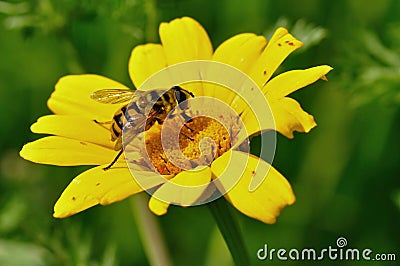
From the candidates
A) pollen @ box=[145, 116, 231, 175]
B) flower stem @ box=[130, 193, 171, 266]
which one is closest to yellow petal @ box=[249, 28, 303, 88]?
pollen @ box=[145, 116, 231, 175]

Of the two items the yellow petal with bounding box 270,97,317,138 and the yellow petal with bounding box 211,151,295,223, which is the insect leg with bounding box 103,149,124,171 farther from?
the yellow petal with bounding box 270,97,317,138

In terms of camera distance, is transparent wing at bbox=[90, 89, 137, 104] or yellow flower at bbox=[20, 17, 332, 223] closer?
yellow flower at bbox=[20, 17, 332, 223]

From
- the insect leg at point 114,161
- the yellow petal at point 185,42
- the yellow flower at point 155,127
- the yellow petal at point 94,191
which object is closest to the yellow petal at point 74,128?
the yellow flower at point 155,127

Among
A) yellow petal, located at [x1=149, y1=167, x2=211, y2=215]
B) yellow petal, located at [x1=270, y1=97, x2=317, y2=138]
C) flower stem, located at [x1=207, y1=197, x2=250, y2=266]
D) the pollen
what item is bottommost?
flower stem, located at [x1=207, y1=197, x2=250, y2=266]

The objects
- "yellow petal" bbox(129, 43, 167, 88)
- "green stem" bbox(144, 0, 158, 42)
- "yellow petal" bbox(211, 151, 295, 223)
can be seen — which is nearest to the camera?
"yellow petal" bbox(211, 151, 295, 223)

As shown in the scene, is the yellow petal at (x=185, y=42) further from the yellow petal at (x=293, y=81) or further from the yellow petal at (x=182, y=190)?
the yellow petal at (x=182, y=190)

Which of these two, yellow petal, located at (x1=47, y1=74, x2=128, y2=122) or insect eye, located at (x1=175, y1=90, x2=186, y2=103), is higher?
insect eye, located at (x1=175, y1=90, x2=186, y2=103)

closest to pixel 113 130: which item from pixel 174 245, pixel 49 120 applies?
pixel 49 120
